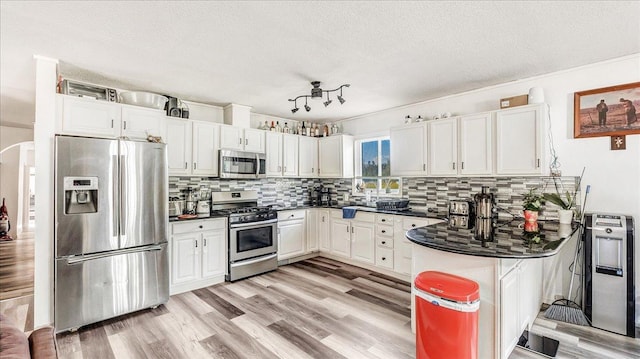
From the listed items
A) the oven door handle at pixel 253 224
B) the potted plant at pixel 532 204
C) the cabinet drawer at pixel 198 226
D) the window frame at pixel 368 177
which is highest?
the window frame at pixel 368 177

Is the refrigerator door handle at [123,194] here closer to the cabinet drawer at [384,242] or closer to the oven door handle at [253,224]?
the oven door handle at [253,224]

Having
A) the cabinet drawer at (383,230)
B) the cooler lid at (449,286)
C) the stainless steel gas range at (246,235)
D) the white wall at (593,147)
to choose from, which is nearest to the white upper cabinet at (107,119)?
the stainless steel gas range at (246,235)

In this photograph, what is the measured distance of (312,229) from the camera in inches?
198

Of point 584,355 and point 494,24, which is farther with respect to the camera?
point 584,355

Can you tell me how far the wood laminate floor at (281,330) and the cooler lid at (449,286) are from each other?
70cm

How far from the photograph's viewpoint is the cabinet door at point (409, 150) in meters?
3.90

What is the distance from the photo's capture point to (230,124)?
4359 millimetres

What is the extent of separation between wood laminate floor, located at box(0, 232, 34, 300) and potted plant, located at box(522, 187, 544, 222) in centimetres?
560

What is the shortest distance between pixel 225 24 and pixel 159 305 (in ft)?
9.74

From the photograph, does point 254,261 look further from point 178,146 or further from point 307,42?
point 307,42

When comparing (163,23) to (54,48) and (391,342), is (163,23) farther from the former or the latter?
(391,342)

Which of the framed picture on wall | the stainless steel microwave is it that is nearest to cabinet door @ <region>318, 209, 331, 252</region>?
the stainless steel microwave

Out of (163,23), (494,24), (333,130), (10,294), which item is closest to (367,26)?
(494,24)

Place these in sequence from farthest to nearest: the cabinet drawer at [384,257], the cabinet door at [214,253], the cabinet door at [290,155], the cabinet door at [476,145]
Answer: the cabinet door at [290,155] < the cabinet drawer at [384,257] < the cabinet door at [214,253] < the cabinet door at [476,145]
